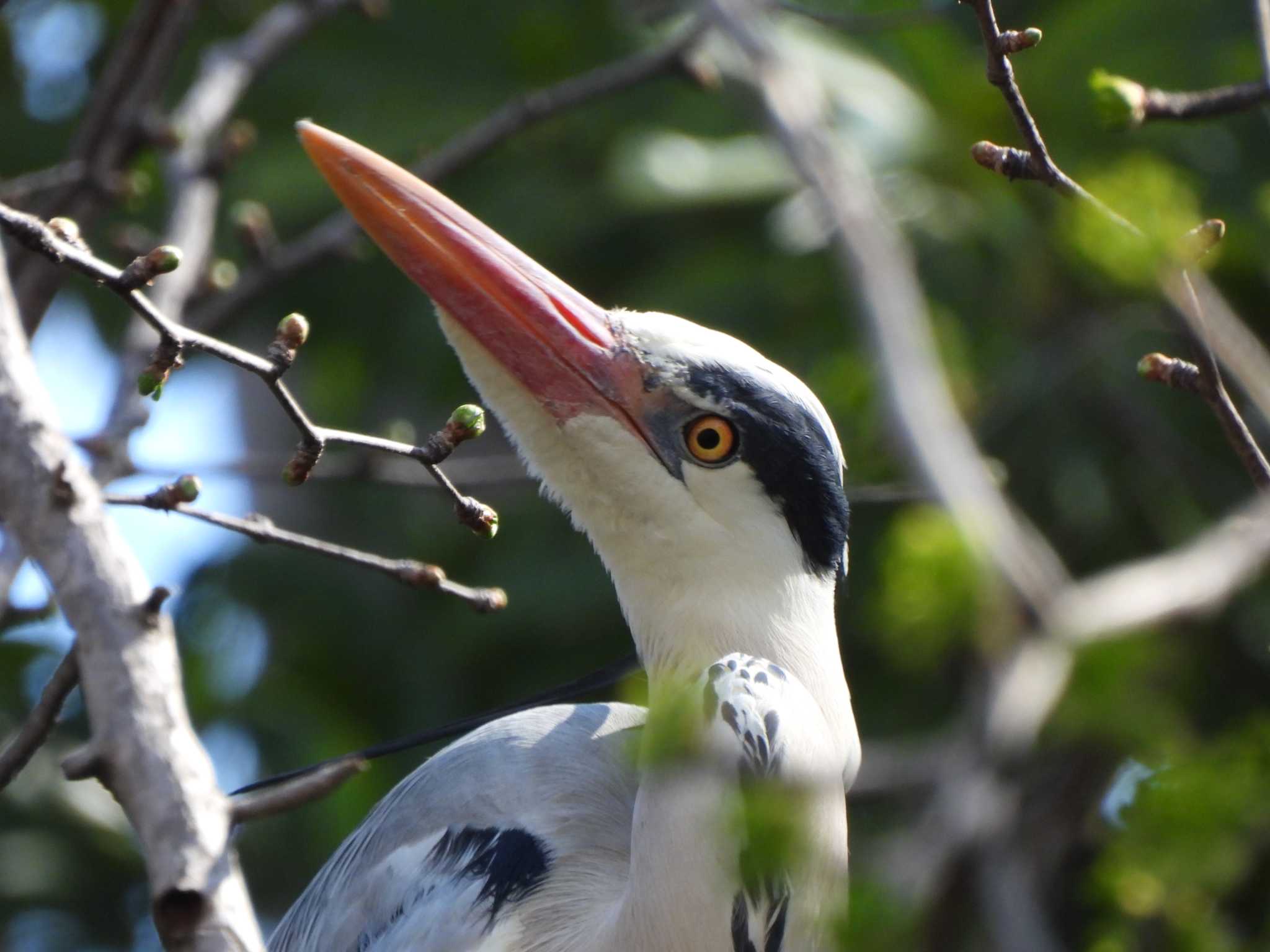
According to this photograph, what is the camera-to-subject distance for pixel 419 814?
2.54 metres

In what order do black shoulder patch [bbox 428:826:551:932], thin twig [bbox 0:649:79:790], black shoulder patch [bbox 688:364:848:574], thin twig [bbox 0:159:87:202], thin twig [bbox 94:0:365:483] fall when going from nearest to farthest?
1. thin twig [bbox 0:649:79:790]
2. black shoulder patch [bbox 428:826:551:932]
3. black shoulder patch [bbox 688:364:848:574]
4. thin twig [bbox 0:159:87:202]
5. thin twig [bbox 94:0:365:483]

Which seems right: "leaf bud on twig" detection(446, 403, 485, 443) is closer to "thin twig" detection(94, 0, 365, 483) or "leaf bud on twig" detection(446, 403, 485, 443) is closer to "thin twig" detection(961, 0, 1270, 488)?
"thin twig" detection(961, 0, 1270, 488)

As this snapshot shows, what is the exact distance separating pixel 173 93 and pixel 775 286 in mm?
2244

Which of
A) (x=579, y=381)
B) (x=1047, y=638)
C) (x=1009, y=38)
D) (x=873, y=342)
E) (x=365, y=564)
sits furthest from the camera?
(x=579, y=381)

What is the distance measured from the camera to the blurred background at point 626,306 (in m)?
4.23

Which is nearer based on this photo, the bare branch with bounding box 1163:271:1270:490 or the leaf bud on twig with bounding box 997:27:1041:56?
the bare branch with bounding box 1163:271:1270:490

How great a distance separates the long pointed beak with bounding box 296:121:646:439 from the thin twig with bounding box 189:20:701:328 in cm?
75

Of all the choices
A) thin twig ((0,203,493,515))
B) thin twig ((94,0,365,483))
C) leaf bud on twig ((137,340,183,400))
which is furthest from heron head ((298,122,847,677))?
leaf bud on twig ((137,340,183,400))

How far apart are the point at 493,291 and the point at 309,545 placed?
2.28ft

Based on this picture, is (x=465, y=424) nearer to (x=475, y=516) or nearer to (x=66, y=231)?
(x=475, y=516)

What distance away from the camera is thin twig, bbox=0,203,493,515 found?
1539 millimetres

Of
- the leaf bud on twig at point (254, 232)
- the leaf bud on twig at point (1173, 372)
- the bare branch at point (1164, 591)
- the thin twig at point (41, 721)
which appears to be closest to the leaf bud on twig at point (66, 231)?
the thin twig at point (41, 721)

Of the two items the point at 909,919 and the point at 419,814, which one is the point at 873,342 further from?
the point at 419,814

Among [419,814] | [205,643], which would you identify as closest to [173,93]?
[205,643]
